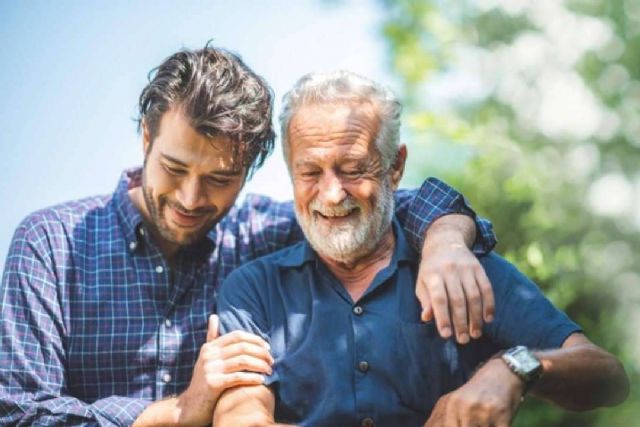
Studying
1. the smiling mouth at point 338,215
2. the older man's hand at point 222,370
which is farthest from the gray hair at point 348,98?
the older man's hand at point 222,370

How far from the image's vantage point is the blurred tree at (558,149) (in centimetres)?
408

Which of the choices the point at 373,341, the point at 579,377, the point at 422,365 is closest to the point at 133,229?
the point at 373,341

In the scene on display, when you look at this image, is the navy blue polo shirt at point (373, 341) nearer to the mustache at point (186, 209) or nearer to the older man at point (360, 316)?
the older man at point (360, 316)

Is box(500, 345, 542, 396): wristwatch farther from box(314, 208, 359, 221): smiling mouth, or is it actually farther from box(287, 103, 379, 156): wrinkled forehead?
box(287, 103, 379, 156): wrinkled forehead

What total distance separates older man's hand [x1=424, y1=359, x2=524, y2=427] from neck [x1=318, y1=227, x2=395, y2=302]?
2.15 feet

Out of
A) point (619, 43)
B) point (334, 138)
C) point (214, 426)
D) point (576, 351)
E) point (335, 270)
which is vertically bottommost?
point (214, 426)

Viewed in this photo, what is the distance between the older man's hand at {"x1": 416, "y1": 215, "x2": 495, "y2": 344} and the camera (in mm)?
2414

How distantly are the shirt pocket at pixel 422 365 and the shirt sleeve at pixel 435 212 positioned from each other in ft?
Answer: 1.13

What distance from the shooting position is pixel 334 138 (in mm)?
2832

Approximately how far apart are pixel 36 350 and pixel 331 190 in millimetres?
1193

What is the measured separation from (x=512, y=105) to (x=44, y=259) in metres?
2.64

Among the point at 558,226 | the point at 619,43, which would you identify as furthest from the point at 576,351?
the point at 619,43

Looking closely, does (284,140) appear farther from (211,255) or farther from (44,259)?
(44,259)

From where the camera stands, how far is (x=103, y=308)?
3.08 m
